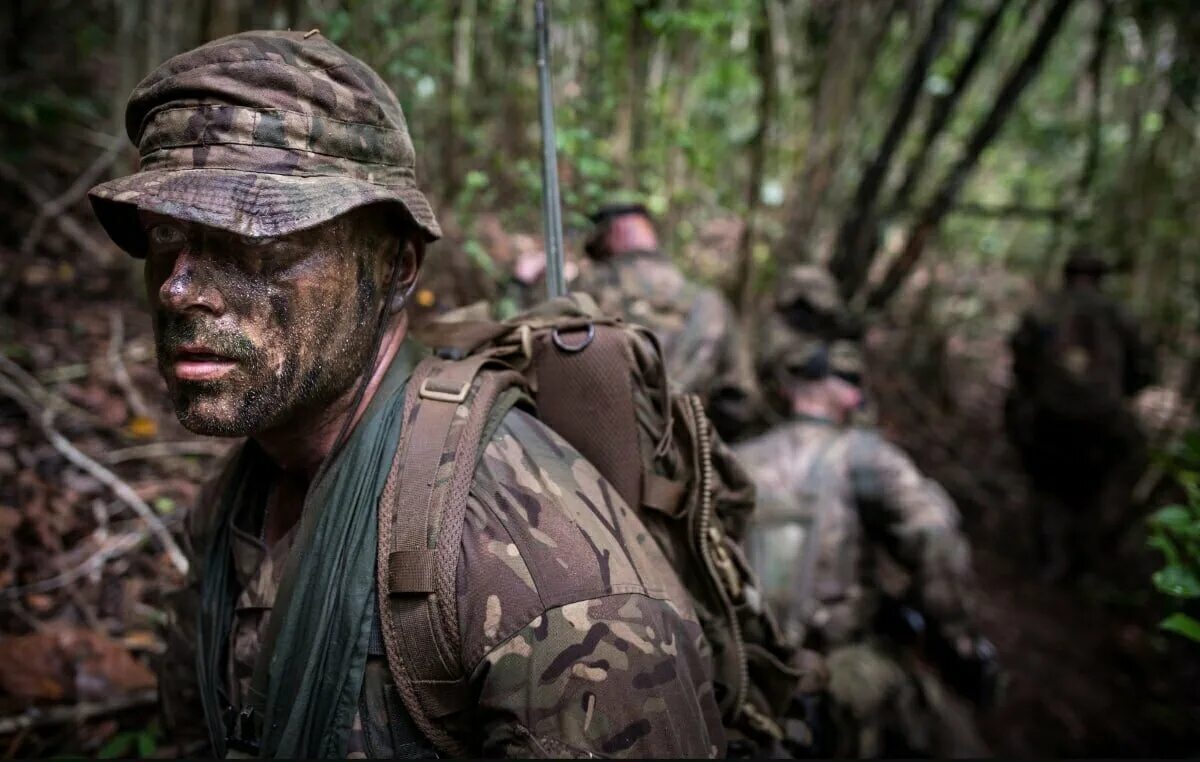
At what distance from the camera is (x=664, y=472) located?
5.52 feet

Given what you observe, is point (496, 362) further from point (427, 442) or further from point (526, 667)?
point (526, 667)

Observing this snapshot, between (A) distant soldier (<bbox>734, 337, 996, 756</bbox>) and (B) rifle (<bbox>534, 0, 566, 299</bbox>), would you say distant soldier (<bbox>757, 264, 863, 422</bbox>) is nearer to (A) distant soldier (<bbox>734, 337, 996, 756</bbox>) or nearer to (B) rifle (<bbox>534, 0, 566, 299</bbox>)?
(A) distant soldier (<bbox>734, 337, 996, 756</bbox>)

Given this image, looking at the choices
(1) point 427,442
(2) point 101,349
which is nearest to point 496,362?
(1) point 427,442

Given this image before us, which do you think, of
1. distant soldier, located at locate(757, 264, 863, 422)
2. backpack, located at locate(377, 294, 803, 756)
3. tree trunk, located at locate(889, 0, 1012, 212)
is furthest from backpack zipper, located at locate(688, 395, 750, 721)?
tree trunk, located at locate(889, 0, 1012, 212)

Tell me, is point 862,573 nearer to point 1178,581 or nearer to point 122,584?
point 1178,581

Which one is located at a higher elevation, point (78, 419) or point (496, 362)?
point (496, 362)

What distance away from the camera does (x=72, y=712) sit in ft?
8.02

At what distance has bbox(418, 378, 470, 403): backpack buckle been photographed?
4.69ft

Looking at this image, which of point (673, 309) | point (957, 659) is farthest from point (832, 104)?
point (957, 659)

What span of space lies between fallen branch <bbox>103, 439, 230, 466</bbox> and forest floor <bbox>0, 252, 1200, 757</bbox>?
0.01 metres

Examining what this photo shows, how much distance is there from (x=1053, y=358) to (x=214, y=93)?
746 centimetres

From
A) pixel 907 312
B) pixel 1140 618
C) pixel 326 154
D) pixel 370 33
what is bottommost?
pixel 1140 618

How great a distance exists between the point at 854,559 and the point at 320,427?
305cm

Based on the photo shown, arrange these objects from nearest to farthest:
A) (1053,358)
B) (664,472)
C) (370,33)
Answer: (664,472), (370,33), (1053,358)
